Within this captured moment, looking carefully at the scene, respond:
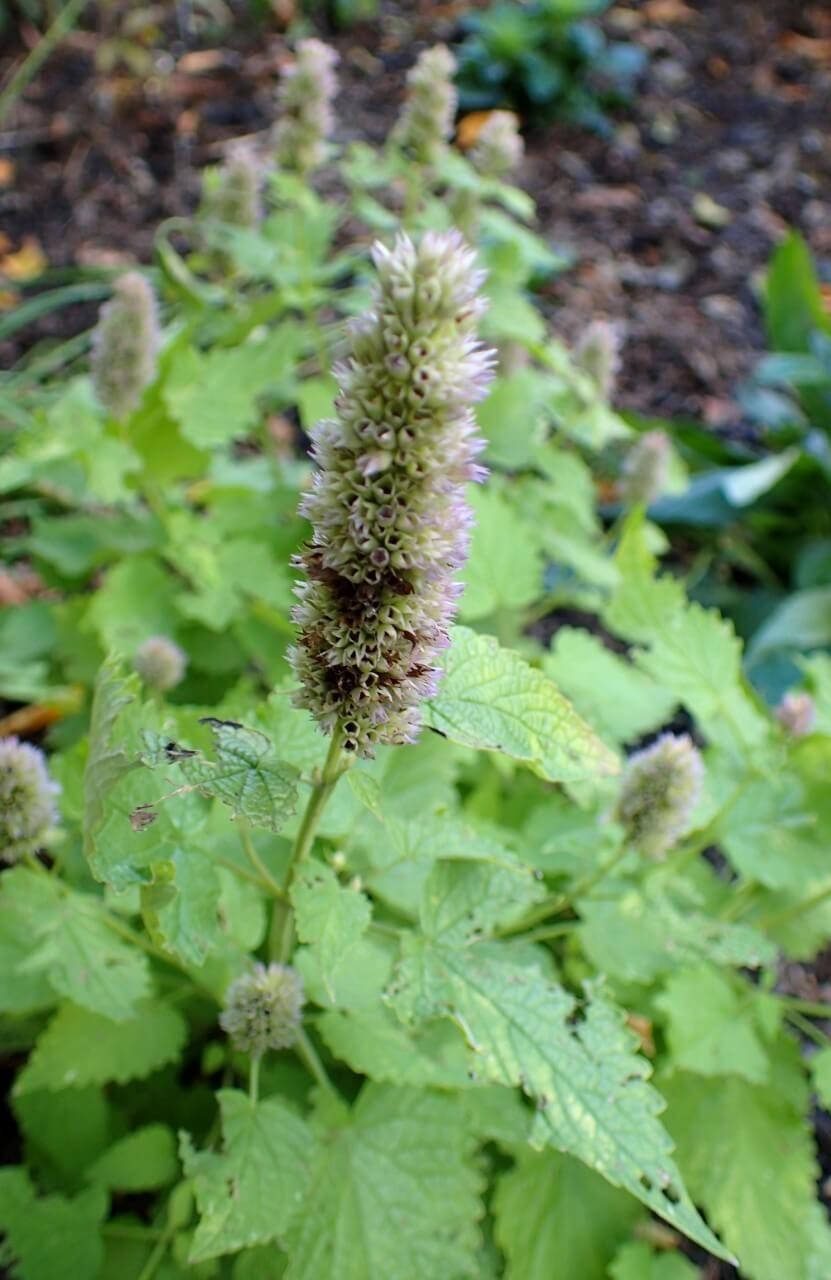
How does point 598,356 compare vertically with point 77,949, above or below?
above

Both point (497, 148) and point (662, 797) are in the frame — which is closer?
point (662, 797)

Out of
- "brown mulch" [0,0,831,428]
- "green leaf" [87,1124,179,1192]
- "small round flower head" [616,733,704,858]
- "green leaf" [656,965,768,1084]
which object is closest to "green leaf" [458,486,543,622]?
"small round flower head" [616,733,704,858]

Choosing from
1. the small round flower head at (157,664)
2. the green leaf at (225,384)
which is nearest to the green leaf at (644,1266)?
the small round flower head at (157,664)

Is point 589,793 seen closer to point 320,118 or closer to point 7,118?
point 320,118

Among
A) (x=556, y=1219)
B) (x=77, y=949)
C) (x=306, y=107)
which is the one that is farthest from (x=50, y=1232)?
(x=306, y=107)

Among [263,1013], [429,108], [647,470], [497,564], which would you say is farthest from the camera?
[647,470]

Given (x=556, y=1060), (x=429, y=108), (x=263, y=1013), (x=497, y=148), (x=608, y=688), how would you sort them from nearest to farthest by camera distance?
1. (x=556, y=1060)
2. (x=263, y=1013)
3. (x=608, y=688)
4. (x=429, y=108)
5. (x=497, y=148)

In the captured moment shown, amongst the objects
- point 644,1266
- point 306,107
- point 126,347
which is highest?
point 306,107

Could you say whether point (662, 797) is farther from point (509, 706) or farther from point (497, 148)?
point (497, 148)
